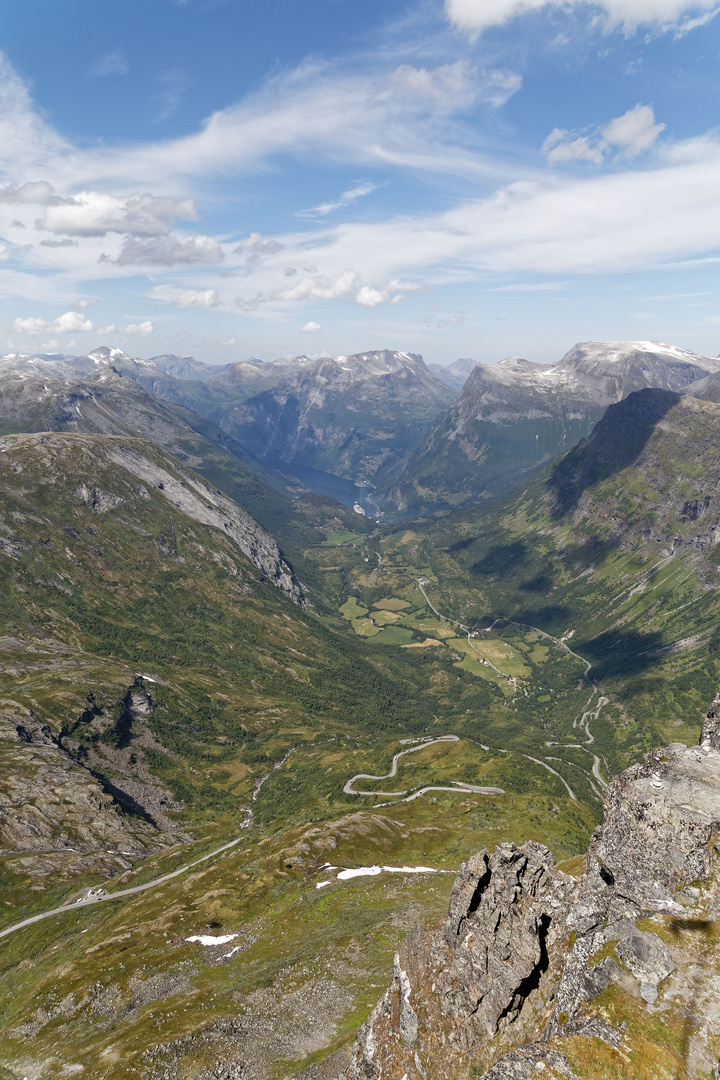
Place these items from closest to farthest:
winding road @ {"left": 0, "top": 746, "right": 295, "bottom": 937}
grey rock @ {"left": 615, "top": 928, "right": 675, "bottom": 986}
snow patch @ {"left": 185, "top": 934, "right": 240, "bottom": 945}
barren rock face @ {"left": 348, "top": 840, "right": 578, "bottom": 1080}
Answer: grey rock @ {"left": 615, "top": 928, "right": 675, "bottom": 986} → barren rock face @ {"left": 348, "top": 840, "right": 578, "bottom": 1080} → snow patch @ {"left": 185, "top": 934, "right": 240, "bottom": 945} → winding road @ {"left": 0, "top": 746, "right": 295, "bottom": 937}

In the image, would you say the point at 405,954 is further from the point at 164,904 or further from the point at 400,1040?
the point at 164,904

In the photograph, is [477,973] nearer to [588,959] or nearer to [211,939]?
[588,959]

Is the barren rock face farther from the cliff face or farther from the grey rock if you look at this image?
the grey rock

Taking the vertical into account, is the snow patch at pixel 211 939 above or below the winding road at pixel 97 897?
above

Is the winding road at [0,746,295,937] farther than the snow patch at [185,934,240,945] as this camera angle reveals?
Yes

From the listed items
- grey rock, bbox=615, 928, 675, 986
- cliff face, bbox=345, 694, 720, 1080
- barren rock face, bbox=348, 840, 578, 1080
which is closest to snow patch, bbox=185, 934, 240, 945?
barren rock face, bbox=348, 840, 578, 1080

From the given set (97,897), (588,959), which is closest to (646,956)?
(588,959)

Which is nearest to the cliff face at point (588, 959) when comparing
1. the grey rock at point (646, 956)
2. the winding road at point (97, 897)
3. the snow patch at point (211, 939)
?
the grey rock at point (646, 956)

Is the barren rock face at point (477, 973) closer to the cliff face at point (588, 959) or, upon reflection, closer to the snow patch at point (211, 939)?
the cliff face at point (588, 959)

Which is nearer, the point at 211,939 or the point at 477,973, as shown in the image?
the point at 477,973
